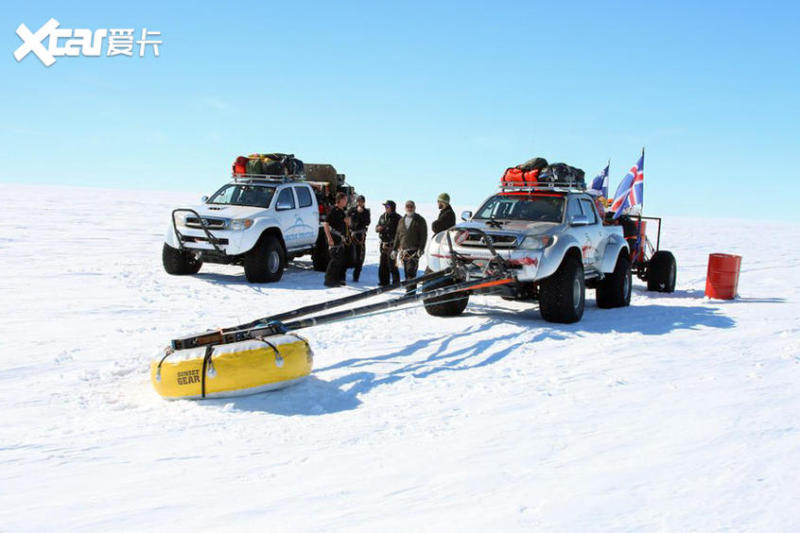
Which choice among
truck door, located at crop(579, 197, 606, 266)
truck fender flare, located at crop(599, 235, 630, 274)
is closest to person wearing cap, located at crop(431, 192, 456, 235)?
truck door, located at crop(579, 197, 606, 266)

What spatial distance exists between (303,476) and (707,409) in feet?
11.6

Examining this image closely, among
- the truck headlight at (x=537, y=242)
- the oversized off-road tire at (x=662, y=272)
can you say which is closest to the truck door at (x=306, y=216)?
the truck headlight at (x=537, y=242)

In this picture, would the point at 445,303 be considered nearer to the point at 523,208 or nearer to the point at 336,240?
the point at 523,208

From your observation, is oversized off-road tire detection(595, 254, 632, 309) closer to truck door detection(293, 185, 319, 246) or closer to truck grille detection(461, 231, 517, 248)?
truck grille detection(461, 231, 517, 248)

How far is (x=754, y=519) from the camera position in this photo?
3.97 metres

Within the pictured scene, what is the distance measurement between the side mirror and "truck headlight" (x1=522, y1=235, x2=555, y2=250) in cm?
82

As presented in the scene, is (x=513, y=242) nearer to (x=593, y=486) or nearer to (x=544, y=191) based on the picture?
(x=544, y=191)

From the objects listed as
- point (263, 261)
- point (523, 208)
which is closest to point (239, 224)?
point (263, 261)

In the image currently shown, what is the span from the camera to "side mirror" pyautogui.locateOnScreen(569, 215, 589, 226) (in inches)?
385

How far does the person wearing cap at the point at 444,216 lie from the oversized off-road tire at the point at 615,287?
109 inches

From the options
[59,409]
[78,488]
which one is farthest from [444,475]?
[59,409]

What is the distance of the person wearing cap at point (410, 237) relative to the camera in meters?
11.5

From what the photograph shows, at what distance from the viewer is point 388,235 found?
12406 mm

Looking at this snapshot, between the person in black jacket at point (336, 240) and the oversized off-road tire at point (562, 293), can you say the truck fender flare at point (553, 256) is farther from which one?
the person in black jacket at point (336, 240)
